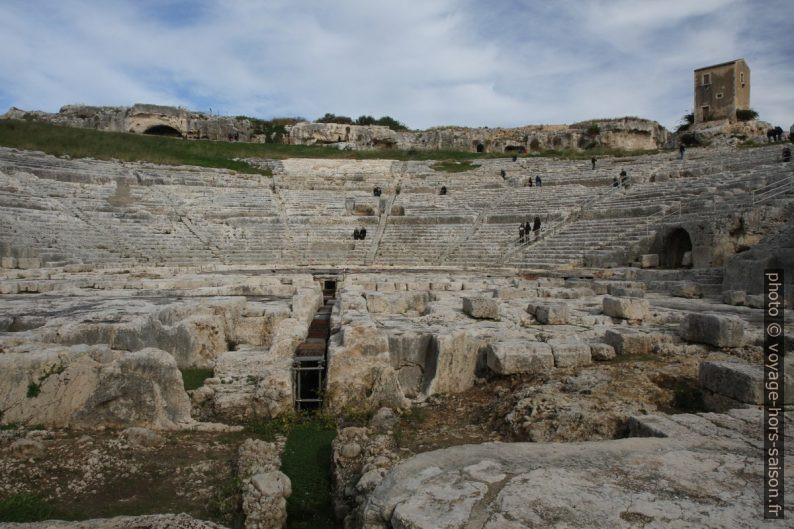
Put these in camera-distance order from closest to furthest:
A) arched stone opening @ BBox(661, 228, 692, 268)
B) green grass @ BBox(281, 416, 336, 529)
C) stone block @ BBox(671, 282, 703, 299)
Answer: green grass @ BBox(281, 416, 336, 529) < stone block @ BBox(671, 282, 703, 299) < arched stone opening @ BBox(661, 228, 692, 268)

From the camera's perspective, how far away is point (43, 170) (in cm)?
2438

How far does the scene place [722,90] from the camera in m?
35.7

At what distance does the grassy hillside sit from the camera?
29.1 meters

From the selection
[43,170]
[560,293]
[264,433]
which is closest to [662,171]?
[560,293]

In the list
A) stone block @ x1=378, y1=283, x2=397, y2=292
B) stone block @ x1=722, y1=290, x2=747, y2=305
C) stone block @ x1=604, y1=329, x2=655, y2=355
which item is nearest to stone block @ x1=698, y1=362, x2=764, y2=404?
stone block @ x1=604, y1=329, x2=655, y2=355

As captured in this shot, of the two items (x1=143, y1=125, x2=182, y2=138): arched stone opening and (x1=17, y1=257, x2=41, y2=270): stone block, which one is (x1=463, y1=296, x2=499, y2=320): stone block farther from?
(x1=143, y1=125, x2=182, y2=138): arched stone opening

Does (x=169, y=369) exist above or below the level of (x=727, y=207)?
below

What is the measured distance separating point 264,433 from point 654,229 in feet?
52.6

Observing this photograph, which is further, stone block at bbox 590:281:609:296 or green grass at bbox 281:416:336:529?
stone block at bbox 590:281:609:296

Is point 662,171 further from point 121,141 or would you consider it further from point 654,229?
point 121,141

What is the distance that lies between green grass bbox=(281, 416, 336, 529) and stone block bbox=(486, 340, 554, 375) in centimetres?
192

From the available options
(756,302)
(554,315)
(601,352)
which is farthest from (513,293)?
(601,352)

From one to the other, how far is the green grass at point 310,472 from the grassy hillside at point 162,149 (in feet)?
94.0

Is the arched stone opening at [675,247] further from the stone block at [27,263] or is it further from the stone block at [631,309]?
the stone block at [27,263]
